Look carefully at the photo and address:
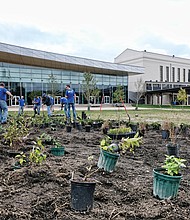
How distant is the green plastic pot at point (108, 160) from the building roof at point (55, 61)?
32.9 m

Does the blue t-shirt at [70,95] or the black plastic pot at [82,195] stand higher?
the blue t-shirt at [70,95]

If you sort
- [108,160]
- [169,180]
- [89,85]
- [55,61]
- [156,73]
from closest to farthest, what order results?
[169,180] < [108,160] < [89,85] < [55,61] < [156,73]

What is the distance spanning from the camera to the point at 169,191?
339cm

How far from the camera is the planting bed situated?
2.95 meters

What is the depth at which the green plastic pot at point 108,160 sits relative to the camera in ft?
14.4

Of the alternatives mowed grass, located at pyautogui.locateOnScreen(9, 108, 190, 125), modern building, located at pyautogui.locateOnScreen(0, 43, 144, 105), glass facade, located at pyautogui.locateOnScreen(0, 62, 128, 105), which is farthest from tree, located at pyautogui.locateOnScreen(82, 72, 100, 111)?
mowed grass, located at pyautogui.locateOnScreen(9, 108, 190, 125)

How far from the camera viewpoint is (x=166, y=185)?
11.0 ft

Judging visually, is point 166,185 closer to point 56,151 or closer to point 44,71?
point 56,151

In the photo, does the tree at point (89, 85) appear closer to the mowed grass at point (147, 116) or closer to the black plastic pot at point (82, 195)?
the mowed grass at point (147, 116)

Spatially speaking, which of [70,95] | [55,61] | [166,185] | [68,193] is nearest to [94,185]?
[68,193]

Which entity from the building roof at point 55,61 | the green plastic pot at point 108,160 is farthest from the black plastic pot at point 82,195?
the building roof at point 55,61

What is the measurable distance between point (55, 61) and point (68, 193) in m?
40.4

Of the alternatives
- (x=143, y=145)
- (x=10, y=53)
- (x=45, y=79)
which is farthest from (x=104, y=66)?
(x=143, y=145)

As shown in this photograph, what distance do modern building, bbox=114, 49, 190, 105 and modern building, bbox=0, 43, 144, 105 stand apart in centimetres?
910
